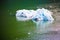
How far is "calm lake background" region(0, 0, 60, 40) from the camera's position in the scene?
1965 mm

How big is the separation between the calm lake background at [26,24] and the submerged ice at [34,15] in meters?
0.03

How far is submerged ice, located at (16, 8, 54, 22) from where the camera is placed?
198 centimetres

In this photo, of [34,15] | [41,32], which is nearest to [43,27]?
[41,32]

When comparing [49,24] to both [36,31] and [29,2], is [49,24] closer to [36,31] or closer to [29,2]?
[36,31]

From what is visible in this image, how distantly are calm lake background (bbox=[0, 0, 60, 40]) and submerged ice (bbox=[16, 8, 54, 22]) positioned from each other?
3cm

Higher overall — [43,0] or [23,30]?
[43,0]

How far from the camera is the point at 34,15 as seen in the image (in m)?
1.99

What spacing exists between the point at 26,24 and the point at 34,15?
13 centimetres

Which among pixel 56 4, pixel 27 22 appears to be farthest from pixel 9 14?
pixel 56 4

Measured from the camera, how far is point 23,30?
1982 millimetres

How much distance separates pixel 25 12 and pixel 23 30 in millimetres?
199

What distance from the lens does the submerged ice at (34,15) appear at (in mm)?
1978

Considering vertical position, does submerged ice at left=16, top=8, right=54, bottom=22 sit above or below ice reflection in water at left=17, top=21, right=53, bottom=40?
above

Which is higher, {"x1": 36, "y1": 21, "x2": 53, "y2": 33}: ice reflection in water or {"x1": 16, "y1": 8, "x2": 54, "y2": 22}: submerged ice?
{"x1": 16, "y1": 8, "x2": 54, "y2": 22}: submerged ice
